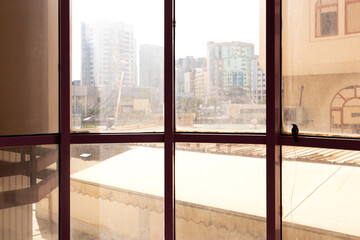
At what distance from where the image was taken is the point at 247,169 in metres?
2.88

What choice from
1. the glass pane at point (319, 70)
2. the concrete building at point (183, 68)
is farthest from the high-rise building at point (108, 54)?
the glass pane at point (319, 70)

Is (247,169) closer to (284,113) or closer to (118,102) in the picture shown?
(284,113)

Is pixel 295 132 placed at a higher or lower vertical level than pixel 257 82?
lower

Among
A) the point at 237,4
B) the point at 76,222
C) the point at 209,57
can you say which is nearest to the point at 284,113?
the point at 209,57

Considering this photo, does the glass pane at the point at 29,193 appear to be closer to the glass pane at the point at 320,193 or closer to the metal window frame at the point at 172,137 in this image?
the metal window frame at the point at 172,137

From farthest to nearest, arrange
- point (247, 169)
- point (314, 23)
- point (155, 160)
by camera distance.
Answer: point (155, 160)
point (247, 169)
point (314, 23)

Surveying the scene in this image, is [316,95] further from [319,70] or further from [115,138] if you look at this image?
[115,138]

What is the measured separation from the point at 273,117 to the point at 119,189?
4.69ft

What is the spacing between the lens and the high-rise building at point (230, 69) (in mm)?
2922

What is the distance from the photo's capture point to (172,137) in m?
3.03

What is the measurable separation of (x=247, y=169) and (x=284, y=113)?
1.78 ft

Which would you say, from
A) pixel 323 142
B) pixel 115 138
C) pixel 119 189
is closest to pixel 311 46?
pixel 323 142

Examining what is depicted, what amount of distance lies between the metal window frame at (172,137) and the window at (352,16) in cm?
49

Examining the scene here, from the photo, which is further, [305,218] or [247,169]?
[247,169]
